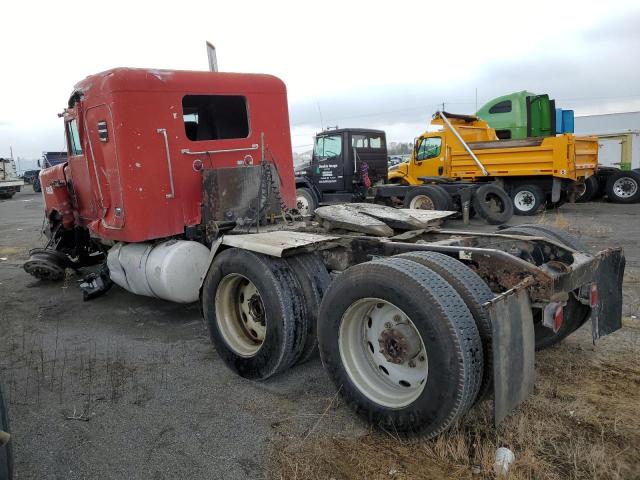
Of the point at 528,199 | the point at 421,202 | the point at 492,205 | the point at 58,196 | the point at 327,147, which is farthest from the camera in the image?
the point at 327,147

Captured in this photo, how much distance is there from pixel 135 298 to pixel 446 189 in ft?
28.6

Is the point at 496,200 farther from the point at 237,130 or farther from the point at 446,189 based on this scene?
the point at 237,130

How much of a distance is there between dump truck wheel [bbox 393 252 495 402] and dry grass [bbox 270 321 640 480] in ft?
1.10

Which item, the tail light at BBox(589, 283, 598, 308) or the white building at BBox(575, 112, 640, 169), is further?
the white building at BBox(575, 112, 640, 169)

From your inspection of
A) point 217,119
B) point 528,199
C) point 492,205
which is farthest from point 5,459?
point 528,199

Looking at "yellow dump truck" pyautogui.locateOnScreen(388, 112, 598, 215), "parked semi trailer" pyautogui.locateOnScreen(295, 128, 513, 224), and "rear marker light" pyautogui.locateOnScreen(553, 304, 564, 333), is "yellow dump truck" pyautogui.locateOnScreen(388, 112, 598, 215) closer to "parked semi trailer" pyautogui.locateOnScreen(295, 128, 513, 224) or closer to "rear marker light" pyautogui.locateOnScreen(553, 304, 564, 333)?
"parked semi trailer" pyautogui.locateOnScreen(295, 128, 513, 224)

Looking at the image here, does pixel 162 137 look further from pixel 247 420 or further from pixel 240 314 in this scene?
pixel 247 420

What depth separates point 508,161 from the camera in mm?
13203

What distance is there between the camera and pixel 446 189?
12.9m

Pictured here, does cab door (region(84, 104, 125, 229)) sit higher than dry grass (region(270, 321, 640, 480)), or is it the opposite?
cab door (region(84, 104, 125, 229))

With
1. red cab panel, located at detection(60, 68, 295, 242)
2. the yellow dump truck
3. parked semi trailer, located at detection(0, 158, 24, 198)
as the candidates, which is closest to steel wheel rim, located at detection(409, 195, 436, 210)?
the yellow dump truck

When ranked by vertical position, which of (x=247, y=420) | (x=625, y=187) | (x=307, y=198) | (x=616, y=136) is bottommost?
(x=247, y=420)

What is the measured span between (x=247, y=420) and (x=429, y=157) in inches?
484

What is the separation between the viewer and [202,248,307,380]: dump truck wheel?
143 inches
